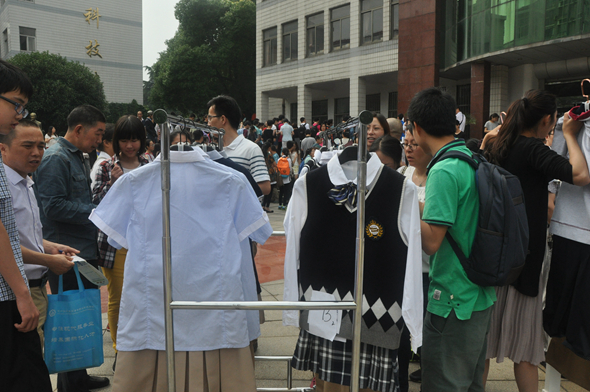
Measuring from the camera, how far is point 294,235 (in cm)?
231

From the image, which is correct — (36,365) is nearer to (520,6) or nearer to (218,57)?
(520,6)

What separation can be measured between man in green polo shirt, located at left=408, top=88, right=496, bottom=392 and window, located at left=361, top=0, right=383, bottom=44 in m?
20.8

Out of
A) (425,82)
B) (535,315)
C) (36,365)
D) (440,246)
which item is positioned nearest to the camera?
(36,365)

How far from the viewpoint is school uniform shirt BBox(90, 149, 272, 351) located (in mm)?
2262

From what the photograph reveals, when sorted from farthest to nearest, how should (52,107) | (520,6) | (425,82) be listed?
(52,107), (425,82), (520,6)

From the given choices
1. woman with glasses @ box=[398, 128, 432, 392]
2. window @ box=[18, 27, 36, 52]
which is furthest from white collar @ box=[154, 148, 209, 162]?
window @ box=[18, 27, 36, 52]

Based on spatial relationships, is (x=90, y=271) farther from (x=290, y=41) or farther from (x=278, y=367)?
(x=290, y=41)

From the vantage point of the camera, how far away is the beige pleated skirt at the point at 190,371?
227 cm

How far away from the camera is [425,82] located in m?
18.2

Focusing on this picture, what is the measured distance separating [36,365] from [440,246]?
6.48ft

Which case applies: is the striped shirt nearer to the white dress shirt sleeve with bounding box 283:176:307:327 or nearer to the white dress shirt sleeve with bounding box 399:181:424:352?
the white dress shirt sleeve with bounding box 283:176:307:327

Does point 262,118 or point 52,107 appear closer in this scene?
point 52,107

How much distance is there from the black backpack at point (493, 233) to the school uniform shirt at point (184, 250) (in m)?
1.09

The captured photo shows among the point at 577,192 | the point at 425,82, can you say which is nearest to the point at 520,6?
the point at 425,82
